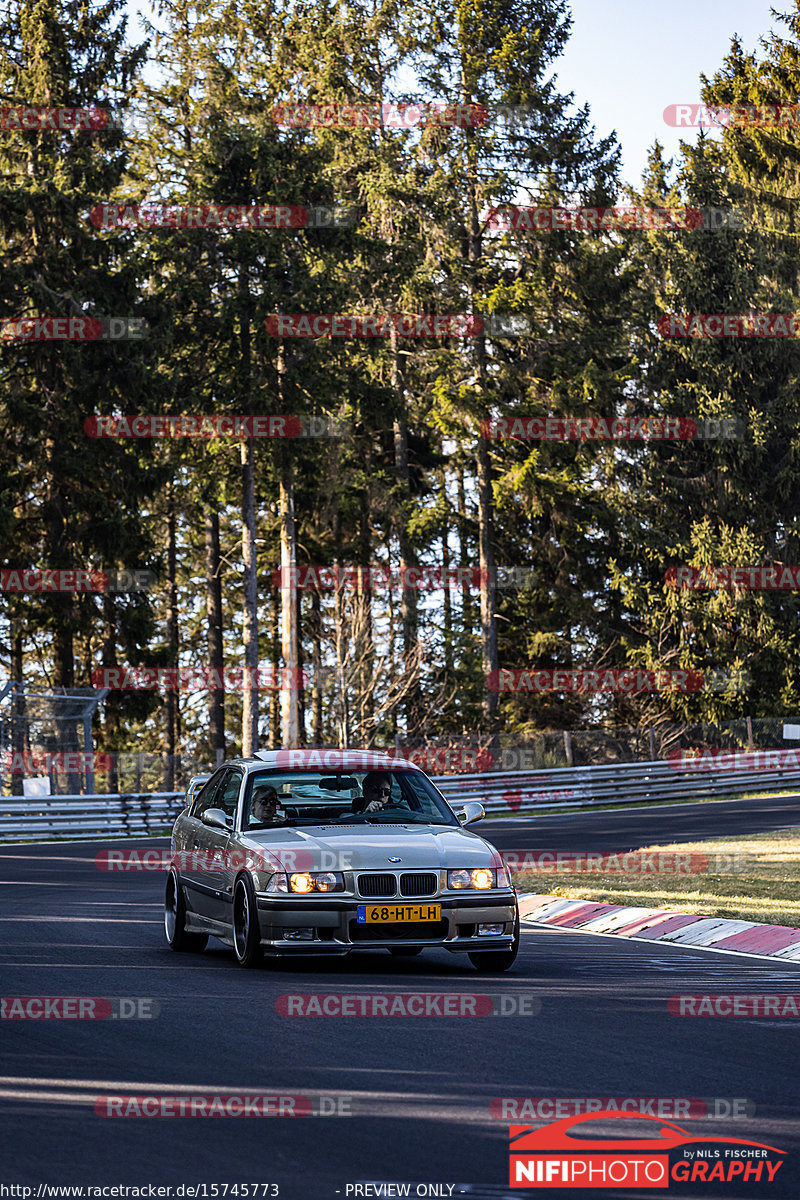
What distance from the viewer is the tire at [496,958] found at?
34.6ft

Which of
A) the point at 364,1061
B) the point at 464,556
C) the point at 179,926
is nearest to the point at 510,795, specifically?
the point at 464,556

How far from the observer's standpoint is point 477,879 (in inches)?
405

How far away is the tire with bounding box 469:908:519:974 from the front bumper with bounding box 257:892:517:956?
0.33 metres

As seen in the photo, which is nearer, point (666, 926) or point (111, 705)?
point (666, 926)

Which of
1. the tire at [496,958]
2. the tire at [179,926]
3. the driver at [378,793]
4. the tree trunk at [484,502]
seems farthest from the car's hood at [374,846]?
the tree trunk at [484,502]

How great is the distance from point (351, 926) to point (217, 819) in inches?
65.8

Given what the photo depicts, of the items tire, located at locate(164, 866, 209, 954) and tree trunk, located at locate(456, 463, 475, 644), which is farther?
tree trunk, located at locate(456, 463, 475, 644)

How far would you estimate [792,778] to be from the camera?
3856 centimetres

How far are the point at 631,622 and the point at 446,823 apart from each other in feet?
130

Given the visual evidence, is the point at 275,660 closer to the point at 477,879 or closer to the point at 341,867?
the point at 477,879

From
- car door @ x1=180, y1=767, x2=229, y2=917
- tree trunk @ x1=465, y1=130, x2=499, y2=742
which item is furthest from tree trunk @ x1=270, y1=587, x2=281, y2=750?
car door @ x1=180, y1=767, x2=229, y2=917

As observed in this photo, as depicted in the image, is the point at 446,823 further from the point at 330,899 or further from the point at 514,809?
the point at 514,809

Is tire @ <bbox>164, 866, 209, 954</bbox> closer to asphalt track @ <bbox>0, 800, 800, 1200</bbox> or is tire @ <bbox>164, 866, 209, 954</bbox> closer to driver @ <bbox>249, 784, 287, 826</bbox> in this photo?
asphalt track @ <bbox>0, 800, 800, 1200</bbox>

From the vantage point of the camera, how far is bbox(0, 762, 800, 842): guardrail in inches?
1083
